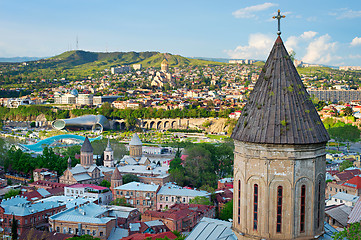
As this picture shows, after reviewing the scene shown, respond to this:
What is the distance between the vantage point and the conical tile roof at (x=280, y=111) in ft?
29.3

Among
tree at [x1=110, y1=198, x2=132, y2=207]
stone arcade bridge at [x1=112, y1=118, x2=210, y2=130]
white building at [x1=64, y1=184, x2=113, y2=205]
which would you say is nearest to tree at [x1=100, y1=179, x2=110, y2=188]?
white building at [x1=64, y1=184, x2=113, y2=205]

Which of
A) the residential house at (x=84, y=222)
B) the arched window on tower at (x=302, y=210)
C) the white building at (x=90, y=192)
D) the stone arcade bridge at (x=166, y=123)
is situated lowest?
the stone arcade bridge at (x=166, y=123)

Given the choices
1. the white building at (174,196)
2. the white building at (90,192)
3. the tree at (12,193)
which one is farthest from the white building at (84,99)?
the white building at (174,196)

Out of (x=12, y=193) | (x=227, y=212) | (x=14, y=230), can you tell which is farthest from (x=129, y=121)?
(x=14, y=230)

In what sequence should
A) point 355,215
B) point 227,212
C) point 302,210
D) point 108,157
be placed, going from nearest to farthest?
point 302,210
point 355,215
point 227,212
point 108,157

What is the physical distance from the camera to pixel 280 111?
906 centimetres

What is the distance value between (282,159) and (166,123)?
96.4 m

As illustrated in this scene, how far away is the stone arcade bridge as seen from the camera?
101500 mm

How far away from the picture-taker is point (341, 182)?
33.5 m

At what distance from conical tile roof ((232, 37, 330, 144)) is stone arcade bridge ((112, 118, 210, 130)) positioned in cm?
9056

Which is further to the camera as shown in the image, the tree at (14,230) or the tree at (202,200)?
the tree at (202,200)

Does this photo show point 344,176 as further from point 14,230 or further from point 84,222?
point 14,230

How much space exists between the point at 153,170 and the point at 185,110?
64918mm

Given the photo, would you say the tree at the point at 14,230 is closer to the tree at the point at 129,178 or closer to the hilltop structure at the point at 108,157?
the tree at the point at 129,178
